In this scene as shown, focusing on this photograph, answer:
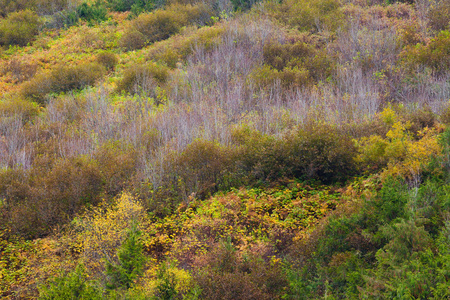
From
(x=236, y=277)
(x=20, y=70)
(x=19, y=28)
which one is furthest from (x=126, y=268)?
(x=19, y=28)

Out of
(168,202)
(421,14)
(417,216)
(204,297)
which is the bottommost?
(168,202)

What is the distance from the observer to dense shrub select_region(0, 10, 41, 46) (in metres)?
24.6

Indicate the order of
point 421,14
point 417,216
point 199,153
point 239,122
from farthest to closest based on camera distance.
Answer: point 421,14
point 239,122
point 199,153
point 417,216

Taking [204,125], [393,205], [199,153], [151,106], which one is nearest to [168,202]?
[199,153]

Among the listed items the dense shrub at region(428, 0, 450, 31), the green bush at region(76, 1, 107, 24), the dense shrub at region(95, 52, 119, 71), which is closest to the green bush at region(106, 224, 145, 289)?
the dense shrub at region(428, 0, 450, 31)

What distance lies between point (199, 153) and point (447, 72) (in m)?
8.97

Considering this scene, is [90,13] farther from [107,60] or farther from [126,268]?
[126,268]

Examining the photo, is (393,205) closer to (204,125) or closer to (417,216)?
(417,216)

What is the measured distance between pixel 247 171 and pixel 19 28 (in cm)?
2368

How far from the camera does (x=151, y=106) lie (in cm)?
1417

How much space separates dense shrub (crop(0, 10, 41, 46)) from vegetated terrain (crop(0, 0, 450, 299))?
21.7ft

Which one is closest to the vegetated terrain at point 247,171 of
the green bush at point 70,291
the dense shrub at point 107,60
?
the green bush at point 70,291

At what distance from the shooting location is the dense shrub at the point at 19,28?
2456 cm

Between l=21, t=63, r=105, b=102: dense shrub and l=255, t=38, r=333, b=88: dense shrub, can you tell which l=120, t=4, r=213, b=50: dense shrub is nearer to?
l=21, t=63, r=105, b=102: dense shrub
